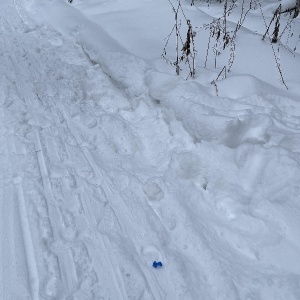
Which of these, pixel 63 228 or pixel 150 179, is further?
pixel 150 179

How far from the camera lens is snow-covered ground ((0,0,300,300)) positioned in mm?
1679

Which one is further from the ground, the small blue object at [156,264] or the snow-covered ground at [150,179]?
the snow-covered ground at [150,179]

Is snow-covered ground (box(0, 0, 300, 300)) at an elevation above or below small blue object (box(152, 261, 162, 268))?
above

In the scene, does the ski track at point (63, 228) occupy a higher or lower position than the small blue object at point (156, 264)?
higher

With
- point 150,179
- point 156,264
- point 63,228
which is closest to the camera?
point 156,264

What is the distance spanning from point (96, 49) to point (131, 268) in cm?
343

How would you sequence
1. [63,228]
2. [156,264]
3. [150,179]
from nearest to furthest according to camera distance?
1. [156,264]
2. [63,228]
3. [150,179]

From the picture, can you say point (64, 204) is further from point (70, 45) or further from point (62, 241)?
point (70, 45)

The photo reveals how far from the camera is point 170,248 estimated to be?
1.83 meters

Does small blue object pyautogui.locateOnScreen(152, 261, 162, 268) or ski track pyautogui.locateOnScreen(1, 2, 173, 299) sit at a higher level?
ski track pyautogui.locateOnScreen(1, 2, 173, 299)

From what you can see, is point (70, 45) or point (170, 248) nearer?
point (170, 248)

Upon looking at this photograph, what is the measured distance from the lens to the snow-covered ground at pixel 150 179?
66.1 inches

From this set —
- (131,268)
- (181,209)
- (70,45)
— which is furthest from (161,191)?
(70,45)

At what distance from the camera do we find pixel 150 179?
2.29 meters
